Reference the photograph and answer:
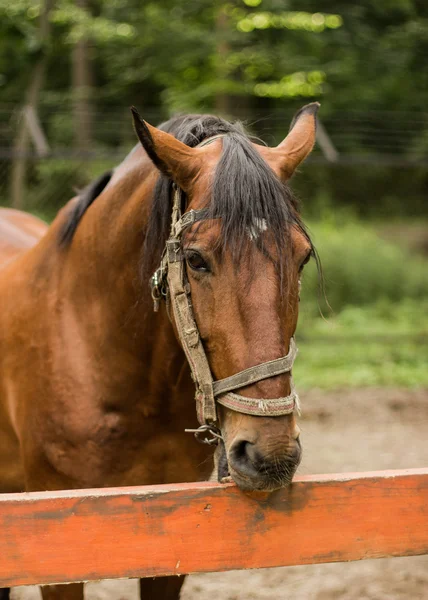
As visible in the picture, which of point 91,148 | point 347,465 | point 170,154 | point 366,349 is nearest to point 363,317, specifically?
point 366,349

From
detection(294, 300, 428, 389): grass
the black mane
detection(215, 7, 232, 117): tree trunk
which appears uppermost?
detection(215, 7, 232, 117): tree trunk

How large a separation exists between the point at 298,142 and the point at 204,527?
1386 millimetres

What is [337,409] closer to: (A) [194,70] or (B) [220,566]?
(B) [220,566]

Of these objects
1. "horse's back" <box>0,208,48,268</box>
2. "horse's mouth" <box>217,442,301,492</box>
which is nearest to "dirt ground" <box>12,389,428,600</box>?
"horse's mouth" <box>217,442,301,492</box>

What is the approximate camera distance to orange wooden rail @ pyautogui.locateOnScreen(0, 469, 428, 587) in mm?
1604

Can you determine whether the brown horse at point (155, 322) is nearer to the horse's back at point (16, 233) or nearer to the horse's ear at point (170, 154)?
the horse's ear at point (170, 154)

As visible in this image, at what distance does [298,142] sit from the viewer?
2441 millimetres

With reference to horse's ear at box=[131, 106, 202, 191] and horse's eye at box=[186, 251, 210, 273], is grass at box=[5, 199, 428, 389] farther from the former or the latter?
horse's eye at box=[186, 251, 210, 273]

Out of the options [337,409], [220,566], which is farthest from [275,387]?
[337,409]

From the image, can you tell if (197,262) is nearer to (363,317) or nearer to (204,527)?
(204,527)

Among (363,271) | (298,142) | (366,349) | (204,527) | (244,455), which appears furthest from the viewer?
(363,271)

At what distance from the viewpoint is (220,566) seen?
5.60 ft

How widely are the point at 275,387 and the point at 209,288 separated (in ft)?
1.18

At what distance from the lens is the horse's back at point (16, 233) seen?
12.8 ft
